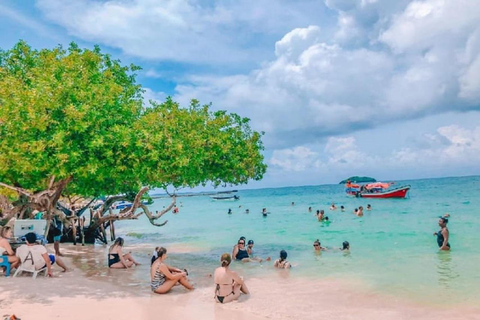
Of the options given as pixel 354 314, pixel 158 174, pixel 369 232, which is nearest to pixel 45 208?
pixel 158 174

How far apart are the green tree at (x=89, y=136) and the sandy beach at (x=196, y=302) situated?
2.87 m

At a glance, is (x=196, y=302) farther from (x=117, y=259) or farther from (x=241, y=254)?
(x=241, y=254)

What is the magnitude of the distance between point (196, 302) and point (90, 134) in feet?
16.6

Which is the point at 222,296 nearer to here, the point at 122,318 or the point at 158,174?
the point at 122,318

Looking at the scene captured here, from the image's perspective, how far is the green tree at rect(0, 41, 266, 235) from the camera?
1053 centimetres

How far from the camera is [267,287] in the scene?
38.5ft

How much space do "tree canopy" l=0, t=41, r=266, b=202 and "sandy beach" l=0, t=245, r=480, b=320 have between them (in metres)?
2.89

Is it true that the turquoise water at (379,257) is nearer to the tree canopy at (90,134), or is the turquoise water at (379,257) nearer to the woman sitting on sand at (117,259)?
the woman sitting on sand at (117,259)

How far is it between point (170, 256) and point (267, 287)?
26.2 ft

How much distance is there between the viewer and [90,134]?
10852 millimetres

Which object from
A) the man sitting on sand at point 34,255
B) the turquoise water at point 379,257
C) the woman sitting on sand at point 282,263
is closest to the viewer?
the man sitting on sand at point 34,255

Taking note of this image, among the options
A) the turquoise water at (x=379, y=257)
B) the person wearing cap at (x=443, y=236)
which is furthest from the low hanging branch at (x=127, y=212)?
the person wearing cap at (x=443, y=236)

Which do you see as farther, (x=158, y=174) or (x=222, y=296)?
(x=158, y=174)

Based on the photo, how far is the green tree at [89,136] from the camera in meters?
10.5
